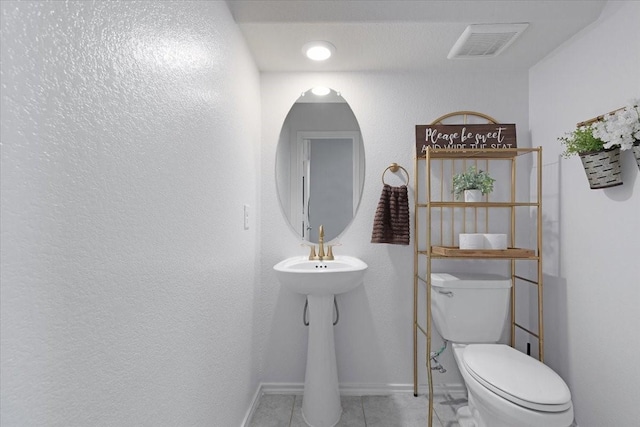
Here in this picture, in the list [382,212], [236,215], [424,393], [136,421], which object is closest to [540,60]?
[382,212]

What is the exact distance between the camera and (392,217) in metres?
2.02

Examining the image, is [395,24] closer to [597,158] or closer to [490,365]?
[597,158]

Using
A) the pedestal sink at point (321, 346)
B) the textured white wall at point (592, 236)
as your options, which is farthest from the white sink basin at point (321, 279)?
the textured white wall at point (592, 236)

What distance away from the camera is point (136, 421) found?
0.78 m

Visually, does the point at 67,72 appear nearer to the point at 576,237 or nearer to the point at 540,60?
the point at 576,237

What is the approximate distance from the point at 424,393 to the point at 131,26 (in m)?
2.28

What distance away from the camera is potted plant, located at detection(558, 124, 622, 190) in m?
1.44

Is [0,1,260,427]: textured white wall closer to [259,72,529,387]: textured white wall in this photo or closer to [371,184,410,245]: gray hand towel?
[259,72,529,387]: textured white wall

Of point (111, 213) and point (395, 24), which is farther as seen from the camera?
point (395, 24)

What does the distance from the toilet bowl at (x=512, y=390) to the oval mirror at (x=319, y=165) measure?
3.36 feet

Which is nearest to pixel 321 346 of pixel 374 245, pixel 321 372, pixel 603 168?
pixel 321 372

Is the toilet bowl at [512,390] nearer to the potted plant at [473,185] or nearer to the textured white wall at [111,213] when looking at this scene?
the potted plant at [473,185]

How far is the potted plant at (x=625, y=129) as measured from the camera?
1309mm

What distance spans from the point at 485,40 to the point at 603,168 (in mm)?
833
